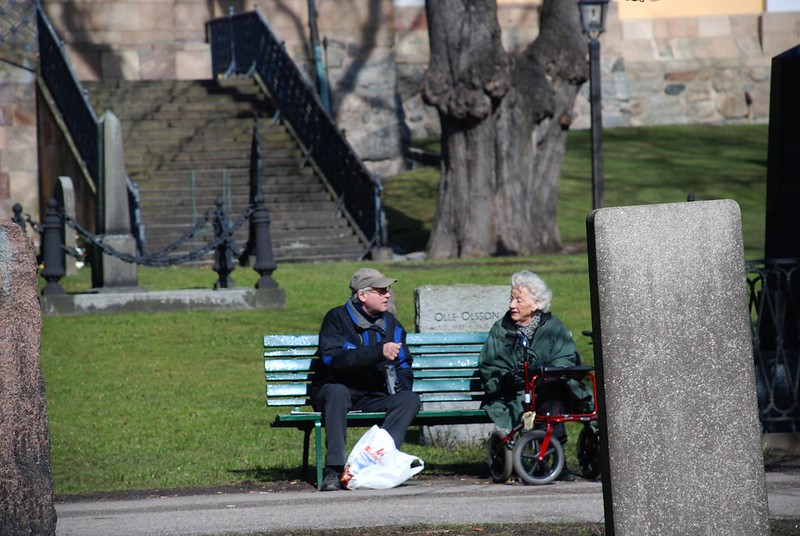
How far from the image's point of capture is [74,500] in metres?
8.09

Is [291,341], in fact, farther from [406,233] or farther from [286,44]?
[286,44]

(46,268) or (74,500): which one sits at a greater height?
(46,268)

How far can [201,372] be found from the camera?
1276cm

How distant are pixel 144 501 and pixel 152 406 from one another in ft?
11.8

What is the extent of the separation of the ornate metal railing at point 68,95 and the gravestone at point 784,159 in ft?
42.4

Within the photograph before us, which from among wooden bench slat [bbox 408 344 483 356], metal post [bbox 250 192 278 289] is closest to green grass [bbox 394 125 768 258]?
metal post [bbox 250 192 278 289]

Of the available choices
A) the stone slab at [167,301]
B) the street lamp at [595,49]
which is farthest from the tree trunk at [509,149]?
the stone slab at [167,301]

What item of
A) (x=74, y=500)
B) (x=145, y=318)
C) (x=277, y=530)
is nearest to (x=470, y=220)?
(x=145, y=318)

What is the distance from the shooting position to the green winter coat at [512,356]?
833 cm

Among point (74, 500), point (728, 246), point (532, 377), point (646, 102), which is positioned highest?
point (646, 102)

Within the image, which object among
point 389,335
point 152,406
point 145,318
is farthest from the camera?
point 145,318

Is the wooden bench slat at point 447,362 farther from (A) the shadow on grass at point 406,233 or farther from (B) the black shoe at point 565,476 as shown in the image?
(A) the shadow on grass at point 406,233

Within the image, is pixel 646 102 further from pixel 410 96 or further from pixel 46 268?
pixel 46 268

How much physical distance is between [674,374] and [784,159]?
16.8 ft
